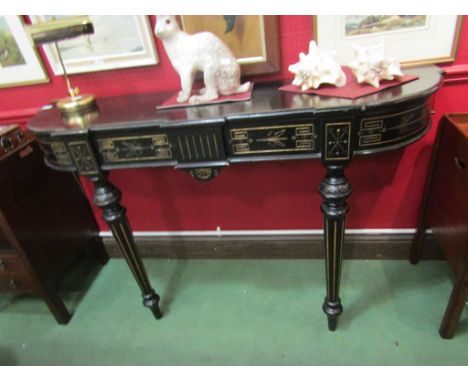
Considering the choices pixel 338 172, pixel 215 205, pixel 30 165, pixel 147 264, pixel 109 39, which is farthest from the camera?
pixel 147 264

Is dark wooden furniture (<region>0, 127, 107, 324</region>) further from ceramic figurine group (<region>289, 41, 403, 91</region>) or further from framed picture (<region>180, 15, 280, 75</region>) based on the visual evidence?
ceramic figurine group (<region>289, 41, 403, 91</region>)

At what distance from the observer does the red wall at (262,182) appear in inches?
47.4

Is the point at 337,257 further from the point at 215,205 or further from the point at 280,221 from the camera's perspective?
the point at 215,205

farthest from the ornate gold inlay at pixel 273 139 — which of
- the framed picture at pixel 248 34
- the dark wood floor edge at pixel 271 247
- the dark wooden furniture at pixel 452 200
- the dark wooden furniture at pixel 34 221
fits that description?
the dark wooden furniture at pixel 34 221

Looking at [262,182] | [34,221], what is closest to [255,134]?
[262,182]

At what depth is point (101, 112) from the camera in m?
1.12

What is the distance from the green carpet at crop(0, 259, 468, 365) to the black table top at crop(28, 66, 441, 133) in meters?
0.87

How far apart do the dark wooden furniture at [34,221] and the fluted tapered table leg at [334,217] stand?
110 cm

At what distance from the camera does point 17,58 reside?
1.33m

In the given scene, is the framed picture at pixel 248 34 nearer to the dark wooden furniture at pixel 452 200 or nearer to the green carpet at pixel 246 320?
the dark wooden furniture at pixel 452 200

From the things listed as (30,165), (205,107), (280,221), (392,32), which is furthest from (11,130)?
(392,32)

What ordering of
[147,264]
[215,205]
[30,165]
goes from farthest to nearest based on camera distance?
[147,264] < [215,205] < [30,165]

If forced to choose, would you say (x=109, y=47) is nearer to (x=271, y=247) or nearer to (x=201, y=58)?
(x=201, y=58)

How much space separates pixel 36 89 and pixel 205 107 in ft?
2.81
